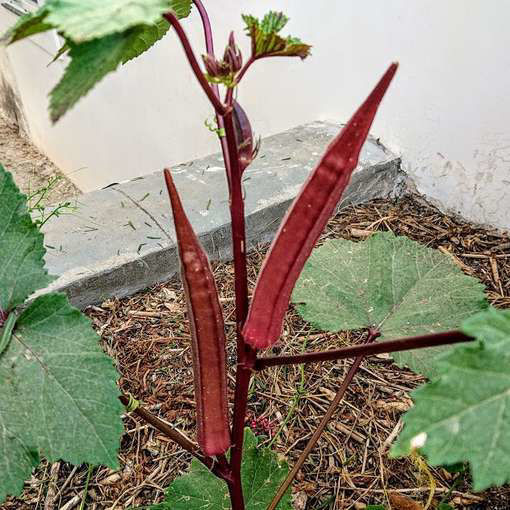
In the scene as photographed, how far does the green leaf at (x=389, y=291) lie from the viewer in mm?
845

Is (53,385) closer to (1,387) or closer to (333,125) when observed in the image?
(1,387)

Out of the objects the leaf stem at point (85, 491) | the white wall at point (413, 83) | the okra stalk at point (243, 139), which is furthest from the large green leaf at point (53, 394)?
the white wall at point (413, 83)

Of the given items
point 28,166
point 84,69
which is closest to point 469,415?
point 84,69

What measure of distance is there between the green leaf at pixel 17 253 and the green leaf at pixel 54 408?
53mm

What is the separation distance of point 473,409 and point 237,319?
284mm

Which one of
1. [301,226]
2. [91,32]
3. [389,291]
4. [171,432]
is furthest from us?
[389,291]

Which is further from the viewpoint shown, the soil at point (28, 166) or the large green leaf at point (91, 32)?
the soil at point (28, 166)

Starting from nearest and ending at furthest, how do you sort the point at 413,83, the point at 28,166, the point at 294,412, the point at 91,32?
the point at 91,32 → the point at 294,412 → the point at 413,83 → the point at 28,166

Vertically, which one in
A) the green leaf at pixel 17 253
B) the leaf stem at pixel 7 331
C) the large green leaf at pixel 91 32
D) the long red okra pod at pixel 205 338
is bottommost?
the long red okra pod at pixel 205 338

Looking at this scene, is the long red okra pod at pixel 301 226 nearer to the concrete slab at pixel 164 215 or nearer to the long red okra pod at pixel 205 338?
the long red okra pod at pixel 205 338

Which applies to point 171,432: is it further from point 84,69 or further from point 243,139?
point 84,69

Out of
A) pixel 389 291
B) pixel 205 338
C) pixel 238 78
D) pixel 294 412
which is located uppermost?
pixel 238 78

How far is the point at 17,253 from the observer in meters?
0.65

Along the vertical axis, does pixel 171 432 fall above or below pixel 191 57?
below
